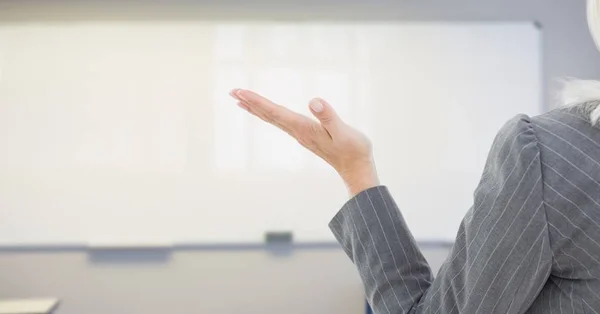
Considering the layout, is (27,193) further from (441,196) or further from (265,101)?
(265,101)

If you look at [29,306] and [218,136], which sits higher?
[218,136]

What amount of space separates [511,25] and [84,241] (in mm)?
2567

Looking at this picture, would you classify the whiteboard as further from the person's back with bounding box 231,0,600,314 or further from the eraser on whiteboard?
the person's back with bounding box 231,0,600,314

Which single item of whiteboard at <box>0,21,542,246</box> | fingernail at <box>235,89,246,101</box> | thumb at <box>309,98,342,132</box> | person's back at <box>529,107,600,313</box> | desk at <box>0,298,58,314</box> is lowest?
person's back at <box>529,107,600,313</box>

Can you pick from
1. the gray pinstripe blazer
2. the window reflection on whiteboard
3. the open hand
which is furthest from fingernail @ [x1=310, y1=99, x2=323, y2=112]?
the window reflection on whiteboard

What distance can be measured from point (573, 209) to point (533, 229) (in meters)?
0.04

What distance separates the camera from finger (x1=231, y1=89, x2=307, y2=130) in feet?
2.11

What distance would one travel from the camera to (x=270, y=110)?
2.11 ft

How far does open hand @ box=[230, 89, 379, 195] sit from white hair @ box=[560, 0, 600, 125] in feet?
0.74

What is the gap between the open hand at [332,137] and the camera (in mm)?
606

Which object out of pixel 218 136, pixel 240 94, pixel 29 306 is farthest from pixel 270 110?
pixel 29 306

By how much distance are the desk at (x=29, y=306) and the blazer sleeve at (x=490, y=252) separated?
2132 mm

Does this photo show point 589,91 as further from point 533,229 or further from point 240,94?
point 240,94

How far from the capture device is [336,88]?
2674 millimetres
